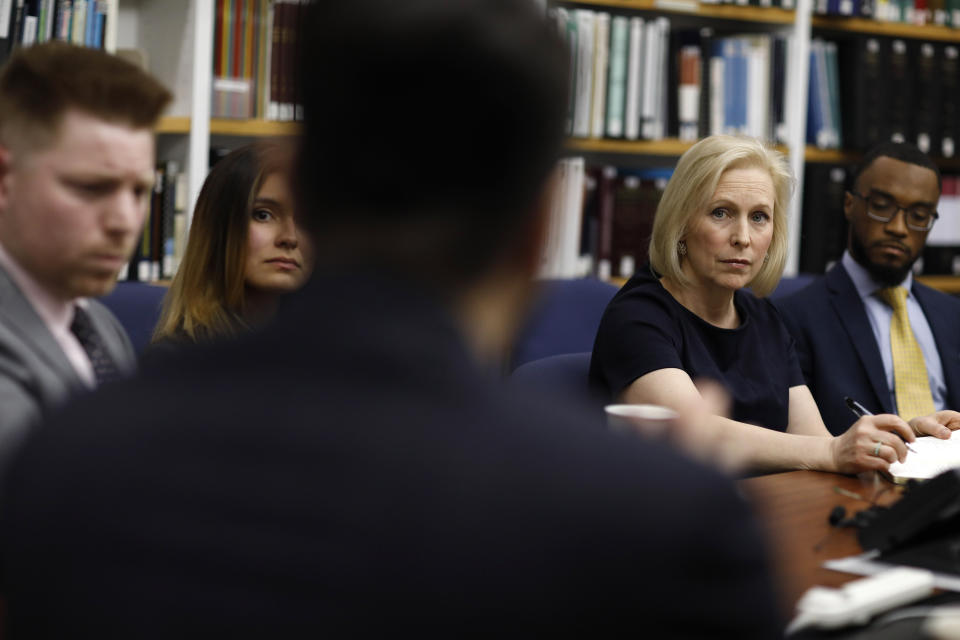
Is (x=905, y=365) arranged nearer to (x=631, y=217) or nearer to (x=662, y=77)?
(x=631, y=217)

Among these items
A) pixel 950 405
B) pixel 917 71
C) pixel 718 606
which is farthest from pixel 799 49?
pixel 718 606

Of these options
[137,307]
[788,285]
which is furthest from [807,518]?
[788,285]

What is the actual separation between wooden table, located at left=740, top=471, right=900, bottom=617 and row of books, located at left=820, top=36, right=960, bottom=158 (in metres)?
2.36

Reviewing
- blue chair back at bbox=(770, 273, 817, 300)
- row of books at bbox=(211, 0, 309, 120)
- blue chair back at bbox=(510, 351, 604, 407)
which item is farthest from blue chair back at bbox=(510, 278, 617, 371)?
row of books at bbox=(211, 0, 309, 120)

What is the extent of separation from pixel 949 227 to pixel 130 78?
12.0 ft

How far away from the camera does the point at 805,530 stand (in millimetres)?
1402

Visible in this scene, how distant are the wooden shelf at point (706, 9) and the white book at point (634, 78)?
0.19 feet

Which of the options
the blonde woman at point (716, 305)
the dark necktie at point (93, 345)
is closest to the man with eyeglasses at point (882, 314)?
the blonde woman at point (716, 305)

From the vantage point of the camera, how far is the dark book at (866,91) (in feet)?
12.6

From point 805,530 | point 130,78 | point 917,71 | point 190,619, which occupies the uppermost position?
point 917,71

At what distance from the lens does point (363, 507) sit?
1.75 feet

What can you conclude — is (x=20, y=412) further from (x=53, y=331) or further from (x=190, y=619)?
(x=190, y=619)

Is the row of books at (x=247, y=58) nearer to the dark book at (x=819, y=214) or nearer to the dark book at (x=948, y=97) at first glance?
the dark book at (x=819, y=214)

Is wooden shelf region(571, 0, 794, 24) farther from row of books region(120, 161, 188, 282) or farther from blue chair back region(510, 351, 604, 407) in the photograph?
blue chair back region(510, 351, 604, 407)
